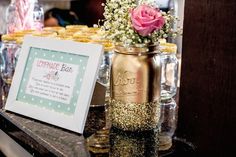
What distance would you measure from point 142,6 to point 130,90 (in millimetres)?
232

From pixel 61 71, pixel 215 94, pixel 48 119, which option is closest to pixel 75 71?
pixel 61 71

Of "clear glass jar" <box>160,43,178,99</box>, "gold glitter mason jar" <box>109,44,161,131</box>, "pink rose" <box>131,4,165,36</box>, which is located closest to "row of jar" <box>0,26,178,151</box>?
"clear glass jar" <box>160,43,178,99</box>

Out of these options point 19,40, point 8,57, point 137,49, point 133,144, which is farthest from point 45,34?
point 133,144

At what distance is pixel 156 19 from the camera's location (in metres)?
1.03

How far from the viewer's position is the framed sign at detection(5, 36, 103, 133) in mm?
1132

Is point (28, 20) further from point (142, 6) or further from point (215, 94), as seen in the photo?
point (215, 94)

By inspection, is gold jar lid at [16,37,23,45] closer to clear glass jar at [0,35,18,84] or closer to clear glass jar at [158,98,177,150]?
clear glass jar at [0,35,18,84]

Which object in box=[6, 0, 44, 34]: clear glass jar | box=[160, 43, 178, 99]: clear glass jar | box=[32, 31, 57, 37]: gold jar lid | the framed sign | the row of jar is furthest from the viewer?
box=[6, 0, 44, 34]: clear glass jar

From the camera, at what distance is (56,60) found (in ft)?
4.01

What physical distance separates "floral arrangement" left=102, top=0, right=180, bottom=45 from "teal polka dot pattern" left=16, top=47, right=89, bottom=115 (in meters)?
0.13

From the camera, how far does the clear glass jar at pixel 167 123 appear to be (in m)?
1.09

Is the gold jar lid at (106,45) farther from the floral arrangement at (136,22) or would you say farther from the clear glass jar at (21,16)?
the clear glass jar at (21,16)

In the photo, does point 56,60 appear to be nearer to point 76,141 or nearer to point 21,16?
point 76,141

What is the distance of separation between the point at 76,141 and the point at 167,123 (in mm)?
322
